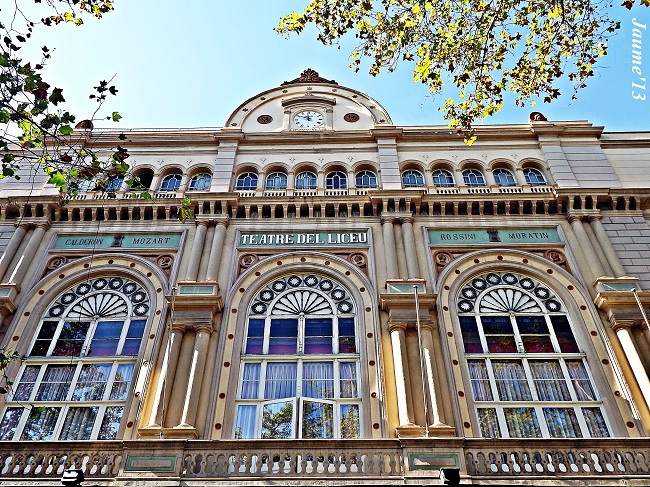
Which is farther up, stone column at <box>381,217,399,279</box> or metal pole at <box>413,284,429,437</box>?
stone column at <box>381,217,399,279</box>

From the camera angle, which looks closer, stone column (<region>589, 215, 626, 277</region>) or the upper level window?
stone column (<region>589, 215, 626, 277</region>)

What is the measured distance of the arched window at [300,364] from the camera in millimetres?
13594

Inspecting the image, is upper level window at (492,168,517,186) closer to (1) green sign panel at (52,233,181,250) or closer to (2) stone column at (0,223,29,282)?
(1) green sign panel at (52,233,181,250)

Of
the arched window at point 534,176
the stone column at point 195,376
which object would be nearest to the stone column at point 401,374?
the stone column at point 195,376

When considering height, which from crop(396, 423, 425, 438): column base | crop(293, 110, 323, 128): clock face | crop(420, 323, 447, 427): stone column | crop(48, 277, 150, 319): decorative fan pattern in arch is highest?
crop(293, 110, 323, 128): clock face

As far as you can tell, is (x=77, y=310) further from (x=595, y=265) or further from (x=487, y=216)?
(x=595, y=265)

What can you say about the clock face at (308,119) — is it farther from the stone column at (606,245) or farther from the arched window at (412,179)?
the stone column at (606,245)

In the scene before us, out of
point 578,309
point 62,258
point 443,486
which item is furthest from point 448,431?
point 62,258

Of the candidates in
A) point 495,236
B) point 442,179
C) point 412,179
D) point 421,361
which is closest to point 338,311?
point 421,361

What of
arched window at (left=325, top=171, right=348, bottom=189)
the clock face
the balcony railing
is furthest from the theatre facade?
the clock face

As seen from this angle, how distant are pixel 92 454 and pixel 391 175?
502 inches

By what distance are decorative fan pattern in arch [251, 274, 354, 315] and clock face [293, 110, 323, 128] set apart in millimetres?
8302

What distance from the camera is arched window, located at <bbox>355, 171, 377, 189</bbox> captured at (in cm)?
2031

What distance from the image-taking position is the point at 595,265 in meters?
16.6
